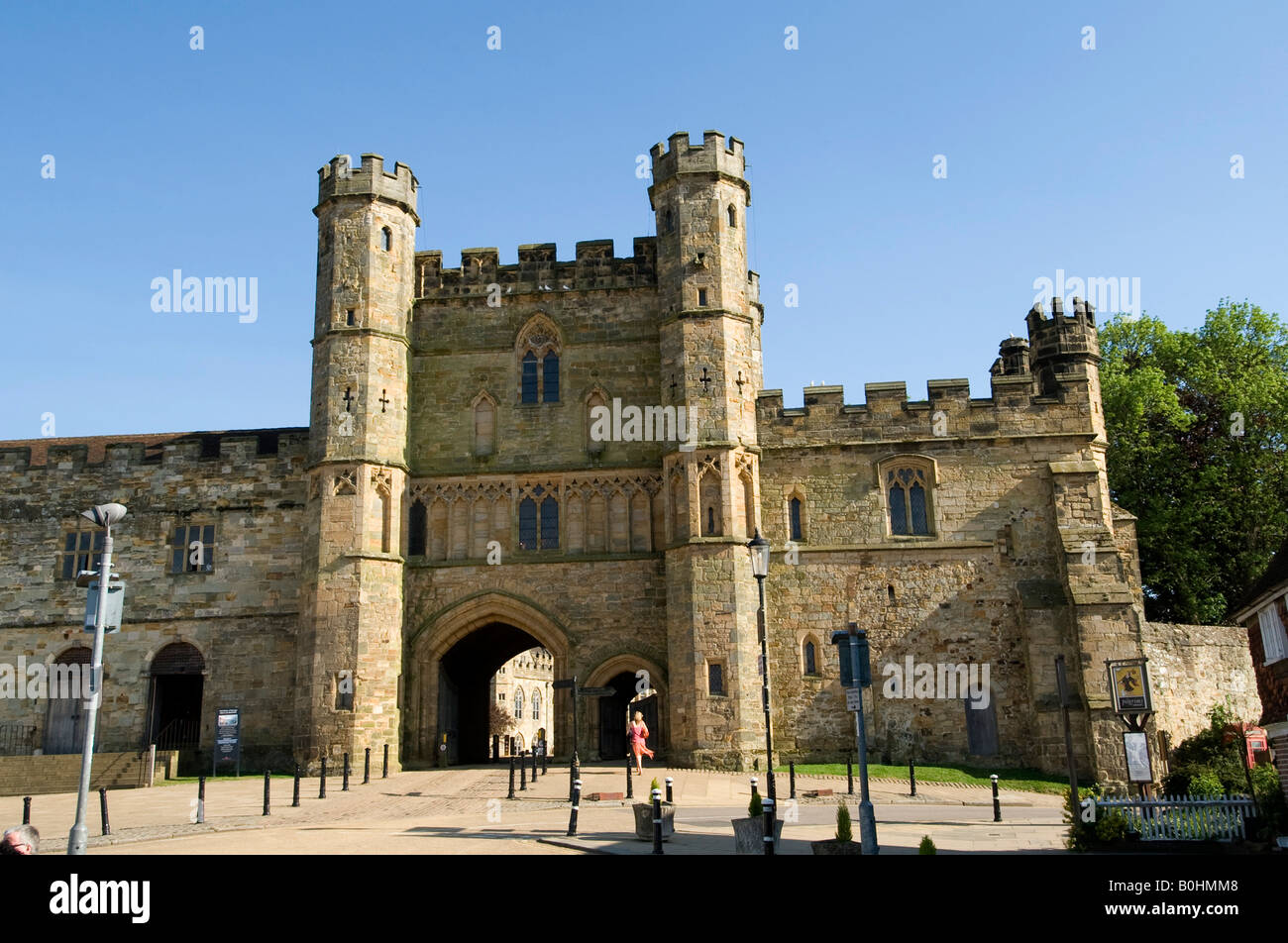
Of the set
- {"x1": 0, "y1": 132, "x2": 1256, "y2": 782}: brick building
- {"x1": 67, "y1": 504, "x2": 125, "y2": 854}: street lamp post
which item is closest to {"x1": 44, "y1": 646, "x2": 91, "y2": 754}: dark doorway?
{"x1": 0, "y1": 132, "x2": 1256, "y2": 782}: brick building

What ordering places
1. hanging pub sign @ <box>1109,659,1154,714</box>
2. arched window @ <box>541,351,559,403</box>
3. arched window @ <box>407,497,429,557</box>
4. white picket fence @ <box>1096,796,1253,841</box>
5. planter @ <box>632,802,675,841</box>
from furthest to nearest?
1. arched window @ <box>541,351,559,403</box>
2. arched window @ <box>407,497,429,557</box>
3. hanging pub sign @ <box>1109,659,1154,714</box>
4. white picket fence @ <box>1096,796,1253,841</box>
5. planter @ <box>632,802,675,841</box>

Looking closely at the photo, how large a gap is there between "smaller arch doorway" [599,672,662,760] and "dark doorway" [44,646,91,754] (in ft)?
42.7

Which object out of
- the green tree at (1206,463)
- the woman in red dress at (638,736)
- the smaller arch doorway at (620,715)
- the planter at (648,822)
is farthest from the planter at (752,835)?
the green tree at (1206,463)

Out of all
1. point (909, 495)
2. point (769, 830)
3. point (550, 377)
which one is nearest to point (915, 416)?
point (909, 495)

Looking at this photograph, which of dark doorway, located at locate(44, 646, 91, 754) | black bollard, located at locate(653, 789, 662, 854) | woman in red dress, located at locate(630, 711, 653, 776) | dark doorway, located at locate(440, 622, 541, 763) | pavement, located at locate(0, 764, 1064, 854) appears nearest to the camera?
black bollard, located at locate(653, 789, 662, 854)

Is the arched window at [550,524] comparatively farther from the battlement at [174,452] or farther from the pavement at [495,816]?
the battlement at [174,452]

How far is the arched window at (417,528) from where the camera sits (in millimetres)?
27391

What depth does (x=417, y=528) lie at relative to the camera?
27.5 meters

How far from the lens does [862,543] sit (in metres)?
26.8

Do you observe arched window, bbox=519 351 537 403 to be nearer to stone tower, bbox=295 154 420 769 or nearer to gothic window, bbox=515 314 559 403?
gothic window, bbox=515 314 559 403

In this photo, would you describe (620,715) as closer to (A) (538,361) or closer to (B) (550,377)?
(B) (550,377)

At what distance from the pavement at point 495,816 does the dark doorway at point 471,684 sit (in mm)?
2861

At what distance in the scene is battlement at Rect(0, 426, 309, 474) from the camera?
29000 mm
